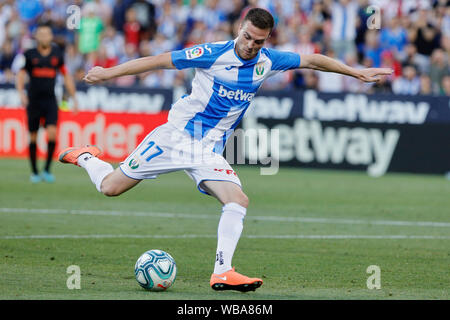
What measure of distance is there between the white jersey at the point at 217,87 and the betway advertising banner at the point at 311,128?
12.0 metres

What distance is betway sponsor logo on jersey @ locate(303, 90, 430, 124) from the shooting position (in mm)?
20797

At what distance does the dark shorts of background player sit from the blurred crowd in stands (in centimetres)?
645

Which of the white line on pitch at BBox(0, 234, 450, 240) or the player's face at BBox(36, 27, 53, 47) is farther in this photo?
the player's face at BBox(36, 27, 53, 47)

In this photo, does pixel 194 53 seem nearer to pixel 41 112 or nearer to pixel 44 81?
pixel 44 81

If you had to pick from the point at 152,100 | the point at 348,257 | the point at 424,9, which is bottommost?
the point at 348,257

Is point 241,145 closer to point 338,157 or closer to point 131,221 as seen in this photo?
point 338,157

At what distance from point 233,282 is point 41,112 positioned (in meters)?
10.5

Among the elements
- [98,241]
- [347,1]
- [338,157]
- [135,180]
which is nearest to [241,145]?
[338,157]

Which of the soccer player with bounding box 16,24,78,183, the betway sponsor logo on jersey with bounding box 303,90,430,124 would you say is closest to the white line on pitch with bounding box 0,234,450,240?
the soccer player with bounding box 16,24,78,183

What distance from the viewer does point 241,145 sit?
67.9 feet

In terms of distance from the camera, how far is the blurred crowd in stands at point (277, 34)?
882 inches

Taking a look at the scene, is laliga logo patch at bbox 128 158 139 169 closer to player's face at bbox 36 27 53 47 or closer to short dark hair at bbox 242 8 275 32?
short dark hair at bbox 242 8 275 32

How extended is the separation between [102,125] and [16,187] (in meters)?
5.63

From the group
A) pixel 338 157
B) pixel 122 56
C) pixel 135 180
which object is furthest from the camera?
pixel 122 56
